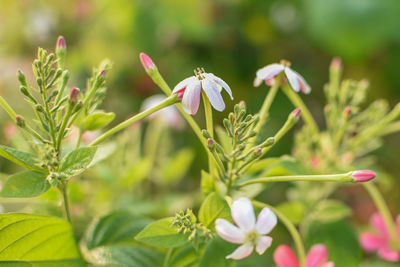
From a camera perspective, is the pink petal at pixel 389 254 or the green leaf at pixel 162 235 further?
the pink petal at pixel 389 254

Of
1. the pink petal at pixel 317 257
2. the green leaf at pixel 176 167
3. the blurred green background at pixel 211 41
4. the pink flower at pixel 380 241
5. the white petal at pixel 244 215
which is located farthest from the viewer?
the blurred green background at pixel 211 41

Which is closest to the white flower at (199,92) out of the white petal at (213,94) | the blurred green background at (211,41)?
the white petal at (213,94)

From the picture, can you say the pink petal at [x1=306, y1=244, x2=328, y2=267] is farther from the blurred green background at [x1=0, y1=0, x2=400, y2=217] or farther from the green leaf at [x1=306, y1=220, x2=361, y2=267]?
the blurred green background at [x1=0, y1=0, x2=400, y2=217]

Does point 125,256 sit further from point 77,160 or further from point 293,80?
point 293,80

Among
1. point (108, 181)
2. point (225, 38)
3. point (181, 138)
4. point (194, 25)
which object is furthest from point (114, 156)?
point (225, 38)

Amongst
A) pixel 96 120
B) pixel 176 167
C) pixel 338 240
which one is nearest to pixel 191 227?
pixel 96 120

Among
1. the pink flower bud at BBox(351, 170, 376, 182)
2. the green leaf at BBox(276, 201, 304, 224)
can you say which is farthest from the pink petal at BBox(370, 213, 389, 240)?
the pink flower bud at BBox(351, 170, 376, 182)

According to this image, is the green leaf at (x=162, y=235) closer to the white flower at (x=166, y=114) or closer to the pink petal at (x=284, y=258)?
the pink petal at (x=284, y=258)
